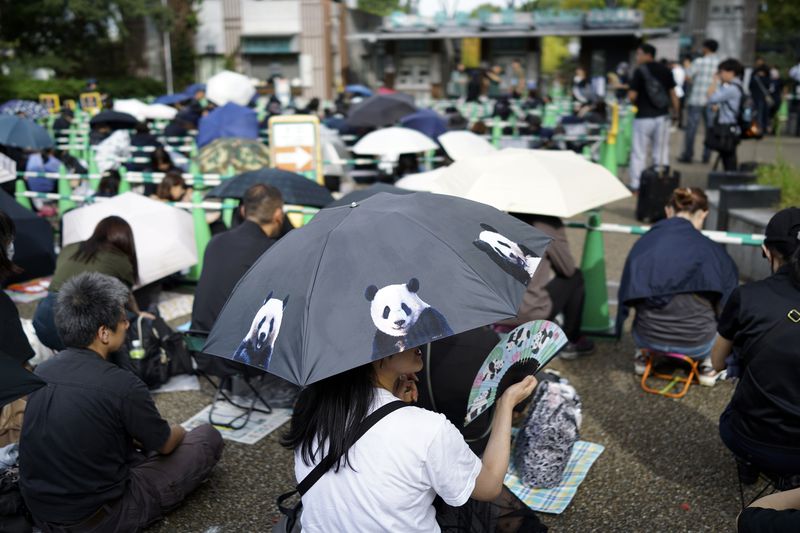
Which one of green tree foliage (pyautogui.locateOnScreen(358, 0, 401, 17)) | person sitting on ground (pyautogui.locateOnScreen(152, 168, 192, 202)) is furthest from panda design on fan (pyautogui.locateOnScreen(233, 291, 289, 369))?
green tree foliage (pyautogui.locateOnScreen(358, 0, 401, 17))

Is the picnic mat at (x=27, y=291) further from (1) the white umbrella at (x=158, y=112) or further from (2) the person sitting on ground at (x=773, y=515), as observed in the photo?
(1) the white umbrella at (x=158, y=112)

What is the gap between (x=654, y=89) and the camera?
10336mm

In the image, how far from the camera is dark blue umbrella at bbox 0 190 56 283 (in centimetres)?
577

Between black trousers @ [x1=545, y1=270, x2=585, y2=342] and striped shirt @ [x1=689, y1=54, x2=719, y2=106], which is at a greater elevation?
striped shirt @ [x1=689, y1=54, x2=719, y2=106]

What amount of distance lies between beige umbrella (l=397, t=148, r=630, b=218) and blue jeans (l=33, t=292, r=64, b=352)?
281cm

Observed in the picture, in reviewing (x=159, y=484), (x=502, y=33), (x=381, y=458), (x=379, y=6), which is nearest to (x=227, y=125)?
(x=159, y=484)

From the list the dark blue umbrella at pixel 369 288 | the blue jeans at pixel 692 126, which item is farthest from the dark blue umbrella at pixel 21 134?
the blue jeans at pixel 692 126

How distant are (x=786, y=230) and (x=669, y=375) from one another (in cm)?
203

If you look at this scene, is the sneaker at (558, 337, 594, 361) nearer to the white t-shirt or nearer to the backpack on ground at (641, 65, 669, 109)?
the white t-shirt

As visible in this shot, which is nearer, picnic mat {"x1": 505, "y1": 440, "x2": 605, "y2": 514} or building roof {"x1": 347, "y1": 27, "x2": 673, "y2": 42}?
picnic mat {"x1": 505, "y1": 440, "x2": 605, "y2": 514}

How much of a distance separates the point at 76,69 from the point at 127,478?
126 feet

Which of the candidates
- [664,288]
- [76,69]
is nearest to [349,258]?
[664,288]

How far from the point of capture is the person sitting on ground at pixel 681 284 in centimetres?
468

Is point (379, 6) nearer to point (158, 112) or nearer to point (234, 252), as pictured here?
point (158, 112)
